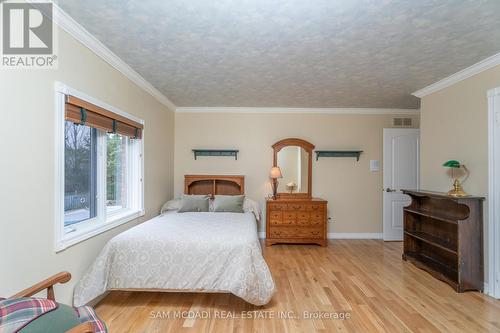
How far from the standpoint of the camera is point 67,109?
2.20 m

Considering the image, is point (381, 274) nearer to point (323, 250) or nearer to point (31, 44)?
point (323, 250)

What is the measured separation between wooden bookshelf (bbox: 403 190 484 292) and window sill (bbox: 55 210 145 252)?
385 centimetres

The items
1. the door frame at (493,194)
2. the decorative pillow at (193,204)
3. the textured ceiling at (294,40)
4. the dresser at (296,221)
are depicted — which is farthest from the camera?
the dresser at (296,221)

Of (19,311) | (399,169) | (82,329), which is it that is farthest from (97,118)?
(399,169)

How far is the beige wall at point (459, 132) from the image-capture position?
296 cm

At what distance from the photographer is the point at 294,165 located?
5094 millimetres

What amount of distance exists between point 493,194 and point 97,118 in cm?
425

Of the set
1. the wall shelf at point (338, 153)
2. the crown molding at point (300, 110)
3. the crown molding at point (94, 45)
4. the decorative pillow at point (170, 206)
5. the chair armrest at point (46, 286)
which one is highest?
the crown molding at point (94, 45)

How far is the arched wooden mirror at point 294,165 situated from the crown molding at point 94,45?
8.43ft

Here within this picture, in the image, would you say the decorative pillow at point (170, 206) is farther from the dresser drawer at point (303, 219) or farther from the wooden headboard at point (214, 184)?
the dresser drawer at point (303, 219)

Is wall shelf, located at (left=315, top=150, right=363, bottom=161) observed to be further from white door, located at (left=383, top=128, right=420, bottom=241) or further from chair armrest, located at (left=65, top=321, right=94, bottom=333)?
chair armrest, located at (left=65, top=321, right=94, bottom=333)

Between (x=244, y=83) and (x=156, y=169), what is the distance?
6.42 feet

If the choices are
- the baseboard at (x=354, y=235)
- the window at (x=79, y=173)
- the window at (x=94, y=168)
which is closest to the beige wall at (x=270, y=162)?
the baseboard at (x=354, y=235)

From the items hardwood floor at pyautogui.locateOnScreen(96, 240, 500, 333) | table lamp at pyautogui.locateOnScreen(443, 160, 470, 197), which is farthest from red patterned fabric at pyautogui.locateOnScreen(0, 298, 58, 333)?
table lamp at pyautogui.locateOnScreen(443, 160, 470, 197)
